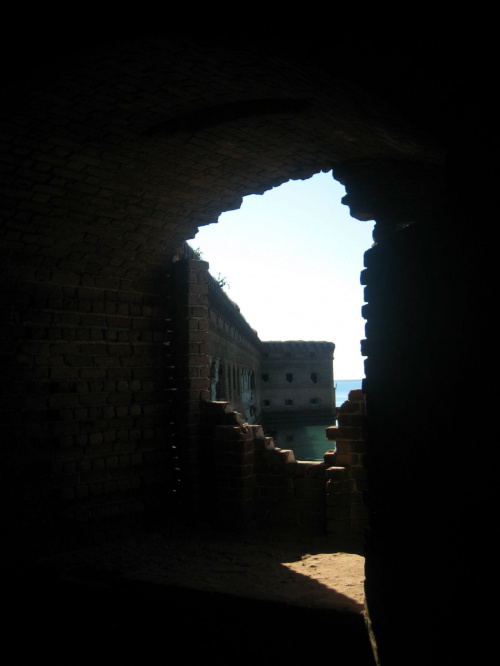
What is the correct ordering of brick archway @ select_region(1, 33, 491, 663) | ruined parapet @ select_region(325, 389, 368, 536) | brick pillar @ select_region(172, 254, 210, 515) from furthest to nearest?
brick pillar @ select_region(172, 254, 210, 515) < ruined parapet @ select_region(325, 389, 368, 536) < brick archway @ select_region(1, 33, 491, 663)

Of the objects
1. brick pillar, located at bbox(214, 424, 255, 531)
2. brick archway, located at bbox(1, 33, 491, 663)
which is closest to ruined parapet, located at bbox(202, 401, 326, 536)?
brick pillar, located at bbox(214, 424, 255, 531)

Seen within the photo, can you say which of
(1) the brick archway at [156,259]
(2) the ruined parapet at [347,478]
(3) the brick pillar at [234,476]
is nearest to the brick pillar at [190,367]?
(1) the brick archway at [156,259]

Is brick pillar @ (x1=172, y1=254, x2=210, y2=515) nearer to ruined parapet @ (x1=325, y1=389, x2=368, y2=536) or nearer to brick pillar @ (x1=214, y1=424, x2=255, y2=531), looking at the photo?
brick pillar @ (x1=214, y1=424, x2=255, y2=531)

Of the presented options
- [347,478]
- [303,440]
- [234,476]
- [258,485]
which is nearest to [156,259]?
[234,476]

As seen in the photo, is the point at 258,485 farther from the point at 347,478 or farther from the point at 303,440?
the point at 303,440

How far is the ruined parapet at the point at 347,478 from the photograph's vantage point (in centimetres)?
506

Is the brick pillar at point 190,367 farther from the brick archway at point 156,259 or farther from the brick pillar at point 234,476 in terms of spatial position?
the brick pillar at point 234,476

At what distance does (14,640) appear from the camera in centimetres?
375

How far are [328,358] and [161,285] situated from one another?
2627 cm

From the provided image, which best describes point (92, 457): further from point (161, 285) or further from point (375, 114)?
point (375, 114)

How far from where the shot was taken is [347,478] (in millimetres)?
5145

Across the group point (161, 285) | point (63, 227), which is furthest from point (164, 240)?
point (63, 227)

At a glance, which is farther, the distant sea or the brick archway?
the distant sea

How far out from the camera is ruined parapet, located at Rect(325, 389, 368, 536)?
5.06 metres
